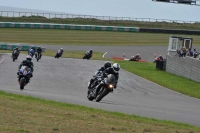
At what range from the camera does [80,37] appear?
8012 cm

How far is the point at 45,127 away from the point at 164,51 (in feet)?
187

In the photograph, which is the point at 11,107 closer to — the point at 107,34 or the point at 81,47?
the point at 81,47

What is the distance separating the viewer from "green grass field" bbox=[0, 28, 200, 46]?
7262cm

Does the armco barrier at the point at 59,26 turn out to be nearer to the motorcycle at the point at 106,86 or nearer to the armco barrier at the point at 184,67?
the armco barrier at the point at 184,67

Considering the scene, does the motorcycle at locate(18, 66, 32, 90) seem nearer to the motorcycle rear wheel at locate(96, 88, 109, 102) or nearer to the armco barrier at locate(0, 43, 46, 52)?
the motorcycle rear wheel at locate(96, 88, 109, 102)

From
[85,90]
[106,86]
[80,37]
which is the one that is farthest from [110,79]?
[80,37]

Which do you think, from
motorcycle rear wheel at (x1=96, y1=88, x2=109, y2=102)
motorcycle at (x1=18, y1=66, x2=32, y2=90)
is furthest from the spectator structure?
motorcycle rear wheel at (x1=96, y1=88, x2=109, y2=102)

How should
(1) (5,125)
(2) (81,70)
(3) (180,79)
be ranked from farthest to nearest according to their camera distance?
(2) (81,70), (3) (180,79), (1) (5,125)

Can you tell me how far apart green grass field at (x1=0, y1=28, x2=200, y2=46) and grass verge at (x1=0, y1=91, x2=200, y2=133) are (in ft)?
187

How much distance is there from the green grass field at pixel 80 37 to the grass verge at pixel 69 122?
187ft

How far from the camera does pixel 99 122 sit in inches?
428

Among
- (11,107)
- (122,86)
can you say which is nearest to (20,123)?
(11,107)

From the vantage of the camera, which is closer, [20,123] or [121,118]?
[20,123]

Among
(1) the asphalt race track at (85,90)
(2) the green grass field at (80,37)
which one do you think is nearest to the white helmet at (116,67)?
(1) the asphalt race track at (85,90)
